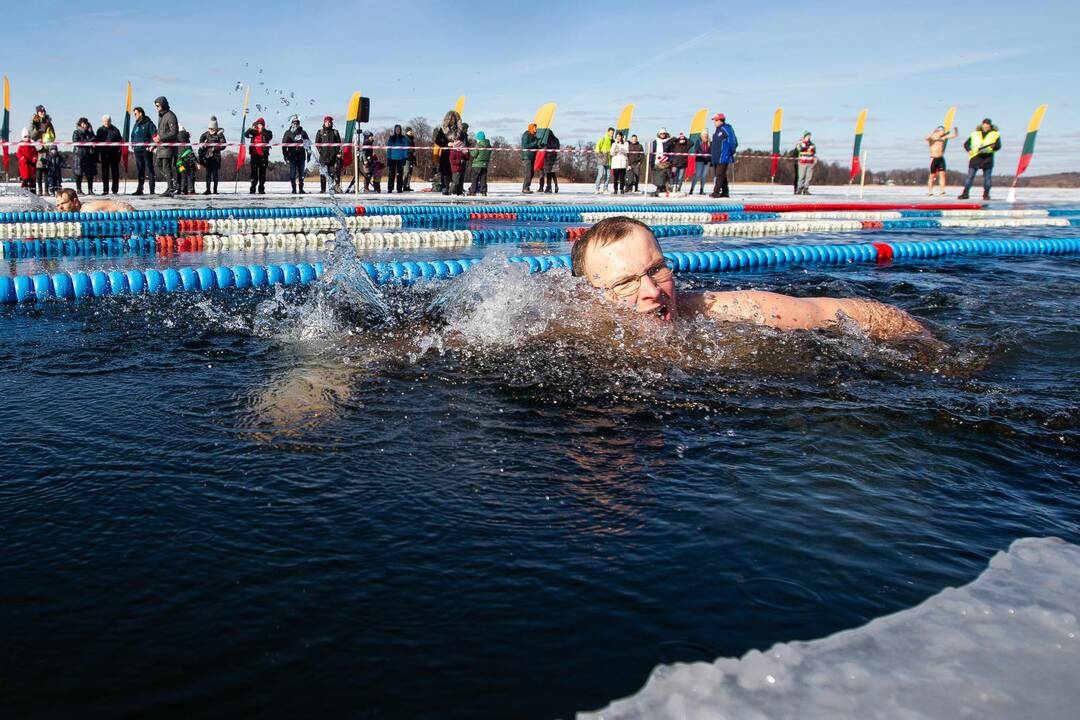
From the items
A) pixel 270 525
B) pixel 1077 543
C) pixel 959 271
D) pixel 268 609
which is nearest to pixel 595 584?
pixel 268 609

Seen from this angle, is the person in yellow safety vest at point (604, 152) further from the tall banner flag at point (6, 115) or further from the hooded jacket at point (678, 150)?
the tall banner flag at point (6, 115)

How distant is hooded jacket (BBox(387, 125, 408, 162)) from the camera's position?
18.0 m

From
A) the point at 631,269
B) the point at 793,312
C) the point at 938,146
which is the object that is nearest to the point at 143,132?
the point at 631,269

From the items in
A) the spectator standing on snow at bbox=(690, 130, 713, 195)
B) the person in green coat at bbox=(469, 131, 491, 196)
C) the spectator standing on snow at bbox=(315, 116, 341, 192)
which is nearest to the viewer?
the spectator standing on snow at bbox=(315, 116, 341, 192)

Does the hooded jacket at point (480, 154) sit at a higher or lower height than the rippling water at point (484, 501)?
higher

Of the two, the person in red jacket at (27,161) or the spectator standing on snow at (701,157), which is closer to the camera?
the person in red jacket at (27,161)

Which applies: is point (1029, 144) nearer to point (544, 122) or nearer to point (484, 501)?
point (544, 122)

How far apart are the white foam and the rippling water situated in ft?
0.18

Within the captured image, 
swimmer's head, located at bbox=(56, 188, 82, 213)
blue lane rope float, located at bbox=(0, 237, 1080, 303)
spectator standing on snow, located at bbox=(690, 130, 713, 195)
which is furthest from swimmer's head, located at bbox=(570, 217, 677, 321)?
spectator standing on snow, located at bbox=(690, 130, 713, 195)

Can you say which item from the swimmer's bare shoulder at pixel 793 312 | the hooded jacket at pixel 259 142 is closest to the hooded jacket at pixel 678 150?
the hooded jacket at pixel 259 142

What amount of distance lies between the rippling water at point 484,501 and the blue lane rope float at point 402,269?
5.86 feet

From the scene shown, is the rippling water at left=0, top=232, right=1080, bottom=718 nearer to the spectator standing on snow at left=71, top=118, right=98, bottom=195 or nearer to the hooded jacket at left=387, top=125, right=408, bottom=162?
the spectator standing on snow at left=71, top=118, right=98, bottom=195

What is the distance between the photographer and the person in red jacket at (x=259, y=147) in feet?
54.6

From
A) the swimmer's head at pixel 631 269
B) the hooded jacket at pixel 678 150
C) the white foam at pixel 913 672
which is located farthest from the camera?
the hooded jacket at pixel 678 150
